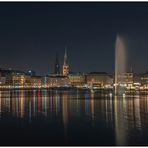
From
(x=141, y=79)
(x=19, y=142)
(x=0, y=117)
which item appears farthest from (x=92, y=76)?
(x=19, y=142)

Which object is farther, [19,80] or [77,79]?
[77,79]

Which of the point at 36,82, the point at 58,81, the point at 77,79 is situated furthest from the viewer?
the point at 36,82

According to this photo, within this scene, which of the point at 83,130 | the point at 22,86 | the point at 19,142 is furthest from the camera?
the point at 22,86

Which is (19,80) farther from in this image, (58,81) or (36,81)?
(58,81)

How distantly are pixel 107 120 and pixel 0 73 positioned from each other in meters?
113

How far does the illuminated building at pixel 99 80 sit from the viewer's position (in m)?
134

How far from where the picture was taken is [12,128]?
1967cm

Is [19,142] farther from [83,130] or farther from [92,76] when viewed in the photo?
[92,76]

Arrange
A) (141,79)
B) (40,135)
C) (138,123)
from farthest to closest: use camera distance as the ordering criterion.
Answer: (141,79) < (138,123) < (40,135)

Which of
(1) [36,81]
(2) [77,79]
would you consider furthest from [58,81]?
(1) [36,81]

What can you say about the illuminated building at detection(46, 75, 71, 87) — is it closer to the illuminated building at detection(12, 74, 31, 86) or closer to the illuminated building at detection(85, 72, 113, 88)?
the illuminated building at detection(12, 74, 31, 86)

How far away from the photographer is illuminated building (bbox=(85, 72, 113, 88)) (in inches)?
5290

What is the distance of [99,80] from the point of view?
A: 451 feet

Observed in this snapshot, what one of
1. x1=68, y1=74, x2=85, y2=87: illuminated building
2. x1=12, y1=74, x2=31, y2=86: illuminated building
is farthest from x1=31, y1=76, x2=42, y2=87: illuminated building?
x1=68, y1=74, x2=85, y2=87: illuminated building
